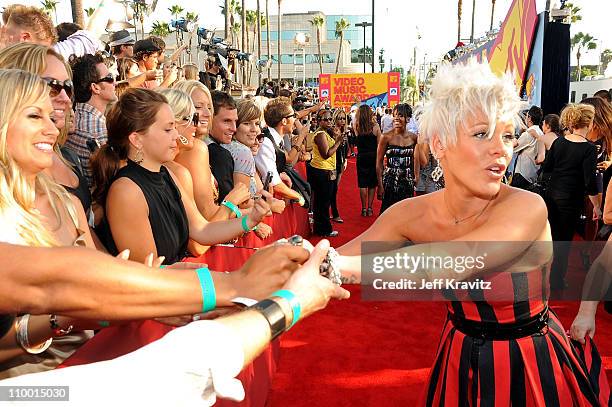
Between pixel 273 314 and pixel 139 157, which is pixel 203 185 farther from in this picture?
pixel 273 314

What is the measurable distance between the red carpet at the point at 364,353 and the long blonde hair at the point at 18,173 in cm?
244

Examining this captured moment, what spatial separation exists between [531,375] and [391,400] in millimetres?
1960

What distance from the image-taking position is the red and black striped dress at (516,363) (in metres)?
2.06

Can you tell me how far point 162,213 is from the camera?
9.70ft

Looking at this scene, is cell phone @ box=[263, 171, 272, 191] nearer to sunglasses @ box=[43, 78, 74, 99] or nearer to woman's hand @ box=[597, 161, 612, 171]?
sunglasses @ box=[43, 78, 74, 99]

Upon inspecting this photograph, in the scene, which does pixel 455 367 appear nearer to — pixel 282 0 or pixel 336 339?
pixel 336 339

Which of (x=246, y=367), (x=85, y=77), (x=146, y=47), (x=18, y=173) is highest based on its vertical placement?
(x=146, y=47)

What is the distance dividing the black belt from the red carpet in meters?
1.88

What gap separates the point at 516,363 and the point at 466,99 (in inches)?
42.6

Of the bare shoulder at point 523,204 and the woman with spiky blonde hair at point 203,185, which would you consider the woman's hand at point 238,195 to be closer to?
the woman with spiky blonde hair at point 203,185

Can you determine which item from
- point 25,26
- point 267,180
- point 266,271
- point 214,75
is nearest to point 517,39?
point 214,75

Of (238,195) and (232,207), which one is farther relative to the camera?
(238,195)

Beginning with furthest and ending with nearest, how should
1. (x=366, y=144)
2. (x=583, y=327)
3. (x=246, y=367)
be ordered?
(x=366, y=144)
(x=583, y=327)
(x=246, y=367)

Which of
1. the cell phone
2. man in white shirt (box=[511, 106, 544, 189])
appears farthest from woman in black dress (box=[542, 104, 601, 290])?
the cell phone
